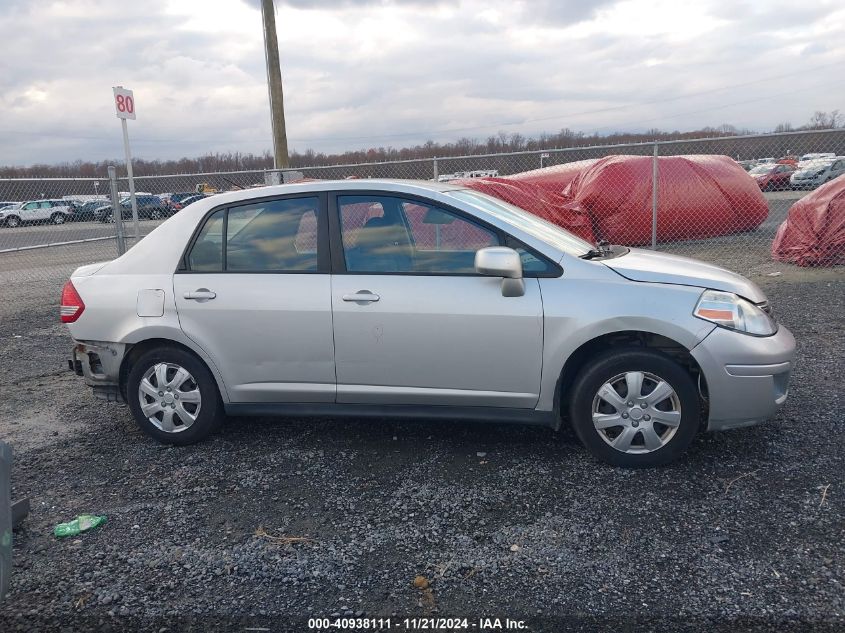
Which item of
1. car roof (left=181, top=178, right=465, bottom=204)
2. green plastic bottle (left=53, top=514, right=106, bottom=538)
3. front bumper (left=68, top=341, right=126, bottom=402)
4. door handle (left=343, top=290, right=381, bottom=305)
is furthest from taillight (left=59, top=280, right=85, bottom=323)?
→ door handle (left=343, top=290, right=381, bottom=305)

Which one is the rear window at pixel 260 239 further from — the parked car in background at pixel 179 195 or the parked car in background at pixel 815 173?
the parked car in background at pixel 815 173

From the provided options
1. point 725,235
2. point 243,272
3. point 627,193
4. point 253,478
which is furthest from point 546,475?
point 725,235

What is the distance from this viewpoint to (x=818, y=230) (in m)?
10.9

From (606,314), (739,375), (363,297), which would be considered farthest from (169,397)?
(739,375)

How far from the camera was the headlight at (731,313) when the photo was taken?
150 inches

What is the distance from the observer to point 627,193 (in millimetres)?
12734

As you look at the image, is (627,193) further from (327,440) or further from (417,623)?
(417,623)

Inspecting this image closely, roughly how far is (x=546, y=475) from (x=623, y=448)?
1.52 feet

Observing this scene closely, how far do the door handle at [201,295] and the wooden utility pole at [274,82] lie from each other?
7.93 metres

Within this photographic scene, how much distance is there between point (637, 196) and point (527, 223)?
29.6 feet

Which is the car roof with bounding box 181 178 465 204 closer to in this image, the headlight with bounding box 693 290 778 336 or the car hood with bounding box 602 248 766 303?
the car hood with bounding box 602 248 766 303

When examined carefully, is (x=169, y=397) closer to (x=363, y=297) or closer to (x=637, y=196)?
(x=363, y=297)

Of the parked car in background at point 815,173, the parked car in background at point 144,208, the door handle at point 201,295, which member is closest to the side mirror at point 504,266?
the door handle at point 201,295

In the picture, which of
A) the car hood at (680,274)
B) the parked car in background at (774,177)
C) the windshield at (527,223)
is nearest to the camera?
the car hood at (680,274)
